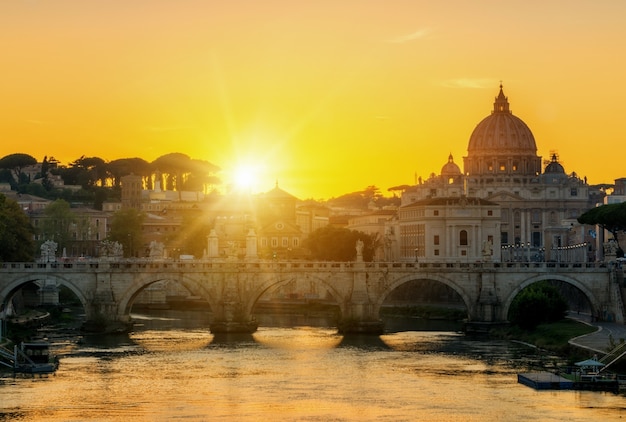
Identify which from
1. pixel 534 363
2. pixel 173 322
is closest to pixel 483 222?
pixel 173 322

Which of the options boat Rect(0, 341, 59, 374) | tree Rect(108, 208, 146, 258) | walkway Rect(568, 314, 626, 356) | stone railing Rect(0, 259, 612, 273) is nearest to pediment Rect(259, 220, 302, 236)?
tree Rect(108, 208, 146, 258)

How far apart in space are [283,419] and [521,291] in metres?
42.0

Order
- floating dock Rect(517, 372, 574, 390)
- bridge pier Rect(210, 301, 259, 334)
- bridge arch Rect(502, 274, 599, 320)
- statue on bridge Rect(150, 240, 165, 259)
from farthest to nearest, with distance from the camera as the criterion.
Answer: statue on bridge Rect(150, 240, 165, 259)
bridge pier Rect(210, 301, 259, 334)
bridge arch Rect(502, 274, 599, 320)
floating dock Rect(517, 372, 574, 390)

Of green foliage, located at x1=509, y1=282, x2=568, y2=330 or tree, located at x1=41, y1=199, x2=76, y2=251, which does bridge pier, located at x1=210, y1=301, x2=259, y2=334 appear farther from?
tree, located at x1=41, y1=199, x2=76, y2=251

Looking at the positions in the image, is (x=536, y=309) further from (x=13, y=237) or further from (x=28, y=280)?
(x=13, y=237)

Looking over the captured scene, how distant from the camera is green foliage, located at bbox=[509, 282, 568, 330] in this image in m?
99.6

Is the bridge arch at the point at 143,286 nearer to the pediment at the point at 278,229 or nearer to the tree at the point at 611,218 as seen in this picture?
the tree at the point at 611,218

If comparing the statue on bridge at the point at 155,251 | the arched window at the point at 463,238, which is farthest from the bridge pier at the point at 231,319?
the arched window at the point at 463,238

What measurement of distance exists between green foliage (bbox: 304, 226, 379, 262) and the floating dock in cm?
8664

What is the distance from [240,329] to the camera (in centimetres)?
10406

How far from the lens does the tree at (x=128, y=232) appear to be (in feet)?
574

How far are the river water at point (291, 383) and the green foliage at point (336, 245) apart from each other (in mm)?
62838

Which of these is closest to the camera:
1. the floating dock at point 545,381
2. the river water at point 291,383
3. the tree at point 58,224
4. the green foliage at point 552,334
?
the river water at point 291,383

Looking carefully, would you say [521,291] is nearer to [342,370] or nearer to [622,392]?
[342,370]
